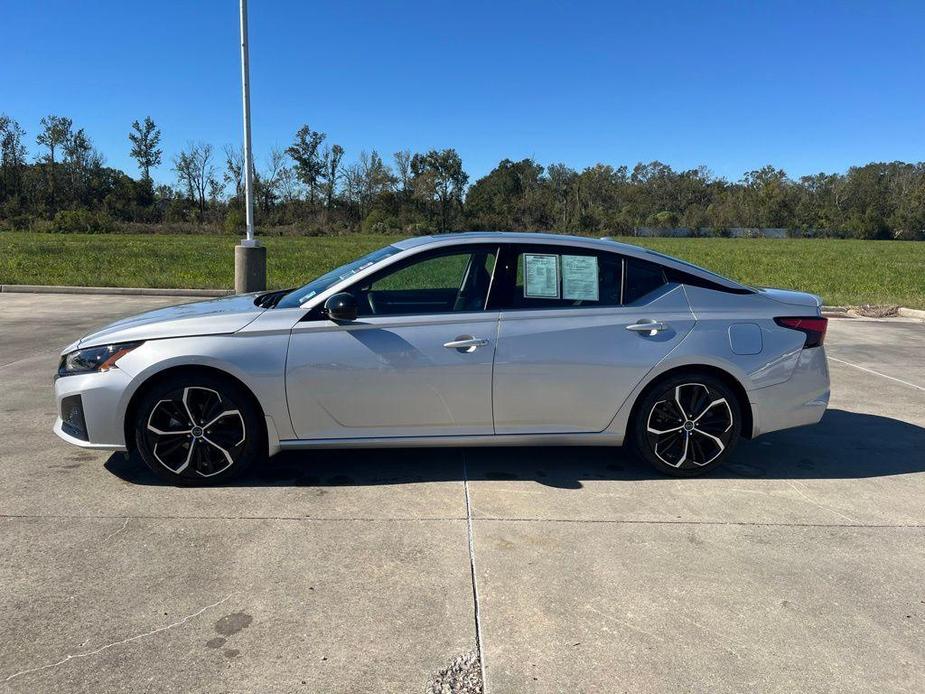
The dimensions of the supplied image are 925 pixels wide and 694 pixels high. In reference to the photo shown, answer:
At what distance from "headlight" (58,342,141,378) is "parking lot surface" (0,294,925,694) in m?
0.69

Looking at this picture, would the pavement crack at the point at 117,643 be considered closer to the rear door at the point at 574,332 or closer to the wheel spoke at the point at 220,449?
the wheel spoke at the point at 220,449

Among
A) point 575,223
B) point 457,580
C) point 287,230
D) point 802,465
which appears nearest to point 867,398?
point 802,465

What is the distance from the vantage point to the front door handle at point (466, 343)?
158 inches

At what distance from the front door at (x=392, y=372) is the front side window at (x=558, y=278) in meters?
0.23

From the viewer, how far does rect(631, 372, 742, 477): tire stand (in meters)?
4.27

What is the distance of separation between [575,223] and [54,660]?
83449 millimetres

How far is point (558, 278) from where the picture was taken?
4.29 m

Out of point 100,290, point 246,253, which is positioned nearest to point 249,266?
point 246,253

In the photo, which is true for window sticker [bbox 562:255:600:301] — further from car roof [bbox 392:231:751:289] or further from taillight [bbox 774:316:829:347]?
taillight [bbox 774:316:829:347]

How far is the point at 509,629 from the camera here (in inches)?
106

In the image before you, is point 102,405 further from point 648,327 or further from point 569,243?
point 648,327

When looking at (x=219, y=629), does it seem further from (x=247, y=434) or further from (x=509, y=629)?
(x=247, y=434)

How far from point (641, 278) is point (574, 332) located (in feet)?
2.06

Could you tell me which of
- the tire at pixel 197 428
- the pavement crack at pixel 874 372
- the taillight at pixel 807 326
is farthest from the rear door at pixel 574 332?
the pavement crack at pixel 874 372
